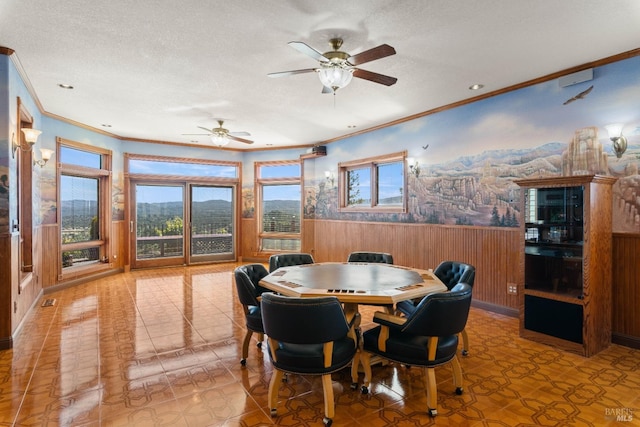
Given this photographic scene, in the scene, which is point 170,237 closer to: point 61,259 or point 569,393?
point 61,259

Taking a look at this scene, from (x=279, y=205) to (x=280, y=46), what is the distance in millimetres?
6086

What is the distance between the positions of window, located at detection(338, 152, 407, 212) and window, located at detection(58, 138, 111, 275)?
5332 millimetres

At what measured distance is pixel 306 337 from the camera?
2309 millimetres

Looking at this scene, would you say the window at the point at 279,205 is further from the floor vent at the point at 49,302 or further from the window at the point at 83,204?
the floor vent at the point at 49,302

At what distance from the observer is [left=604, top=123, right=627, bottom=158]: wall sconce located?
3760mm

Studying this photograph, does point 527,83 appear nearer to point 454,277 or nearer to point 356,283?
point 454,277

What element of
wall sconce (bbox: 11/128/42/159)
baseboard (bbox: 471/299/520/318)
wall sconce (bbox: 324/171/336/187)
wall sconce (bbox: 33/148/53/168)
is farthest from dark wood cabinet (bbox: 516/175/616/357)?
wall sconce (bbox: 33/148/53/168)

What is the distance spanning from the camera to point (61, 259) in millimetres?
6332

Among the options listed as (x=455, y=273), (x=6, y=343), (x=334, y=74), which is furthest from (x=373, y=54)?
(x=6, y=343)

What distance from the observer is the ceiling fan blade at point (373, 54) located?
2.78 metres

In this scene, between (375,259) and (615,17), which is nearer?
(615,17)

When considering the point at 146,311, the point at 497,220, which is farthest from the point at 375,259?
the point at 146,311

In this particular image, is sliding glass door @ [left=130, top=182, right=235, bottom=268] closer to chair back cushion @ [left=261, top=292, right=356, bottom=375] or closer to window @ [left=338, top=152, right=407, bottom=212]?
window @ [left=338, top=152, right=407, bottom=212]

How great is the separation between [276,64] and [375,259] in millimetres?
2801
